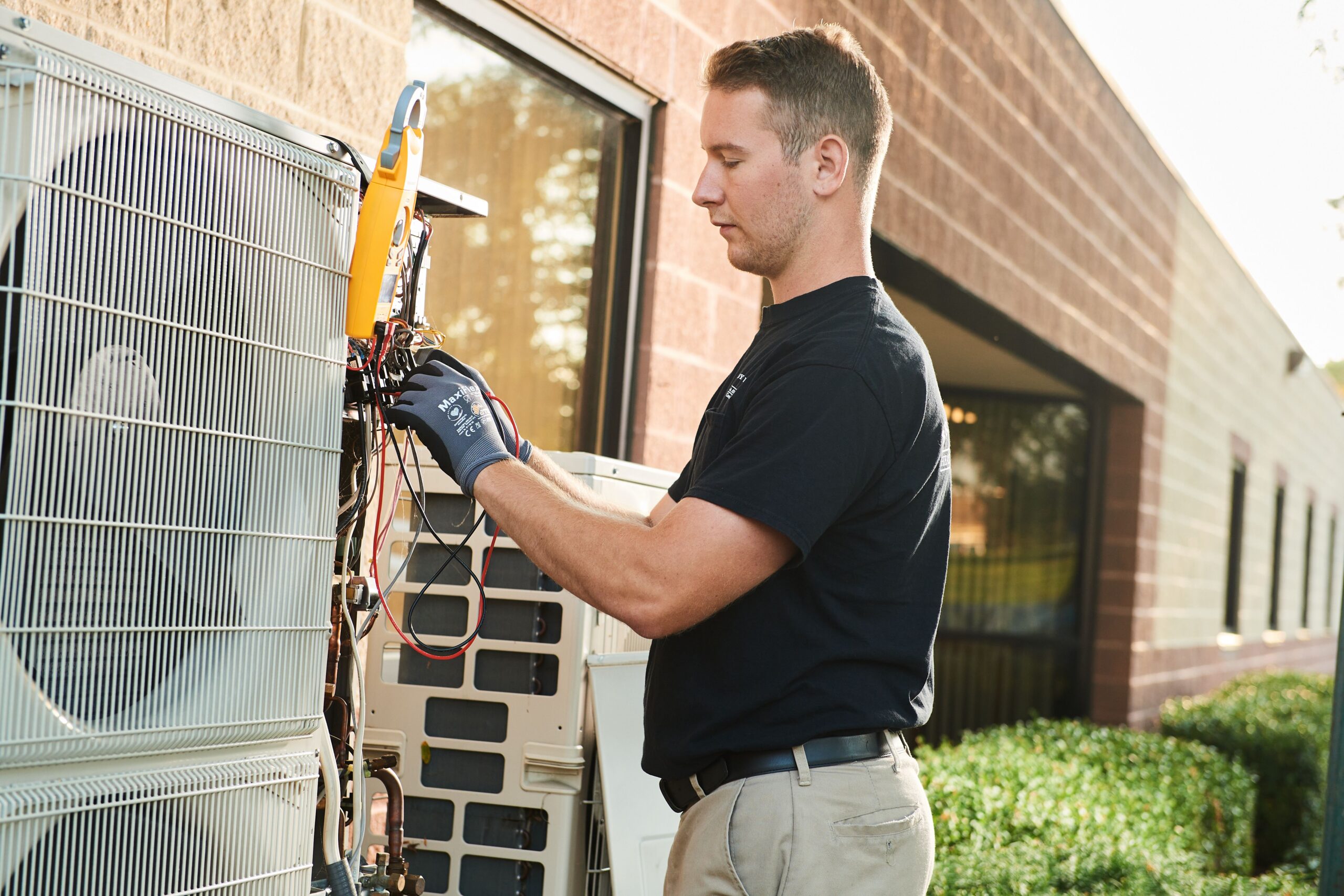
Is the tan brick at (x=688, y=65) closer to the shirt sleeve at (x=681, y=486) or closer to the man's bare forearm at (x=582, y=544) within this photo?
the shirt sleeve at (x=681, y=486)

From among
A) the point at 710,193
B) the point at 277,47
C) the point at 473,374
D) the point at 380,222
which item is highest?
the point at 277,47

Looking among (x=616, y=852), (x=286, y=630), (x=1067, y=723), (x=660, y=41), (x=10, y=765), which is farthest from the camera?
(x=1067, y=723)

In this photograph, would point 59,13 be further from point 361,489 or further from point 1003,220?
point 1003,220

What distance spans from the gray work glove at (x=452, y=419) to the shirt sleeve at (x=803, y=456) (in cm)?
32

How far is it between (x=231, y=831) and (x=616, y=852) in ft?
3.26

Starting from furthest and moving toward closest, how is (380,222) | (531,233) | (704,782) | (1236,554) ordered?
(1236,554), (531,233), (704,782), (380,222)

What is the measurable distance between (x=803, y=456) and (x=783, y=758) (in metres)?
0.51

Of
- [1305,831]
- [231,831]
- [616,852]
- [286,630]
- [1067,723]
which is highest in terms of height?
[286,630]

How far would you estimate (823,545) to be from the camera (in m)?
2.00

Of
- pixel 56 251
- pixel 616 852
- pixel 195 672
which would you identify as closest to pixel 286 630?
pixel 195 672

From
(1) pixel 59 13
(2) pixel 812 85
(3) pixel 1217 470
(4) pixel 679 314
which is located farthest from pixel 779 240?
(3) pixel 1217 470

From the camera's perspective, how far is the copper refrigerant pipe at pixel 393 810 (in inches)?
83.5

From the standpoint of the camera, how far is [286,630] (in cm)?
164

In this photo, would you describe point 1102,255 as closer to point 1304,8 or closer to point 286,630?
point 1304,8
